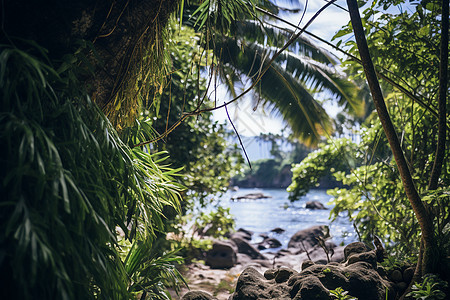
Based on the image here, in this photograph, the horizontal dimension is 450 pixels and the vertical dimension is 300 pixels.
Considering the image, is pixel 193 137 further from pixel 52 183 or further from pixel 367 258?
pixel 52 183

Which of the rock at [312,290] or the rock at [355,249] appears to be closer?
the rock at [312,290]

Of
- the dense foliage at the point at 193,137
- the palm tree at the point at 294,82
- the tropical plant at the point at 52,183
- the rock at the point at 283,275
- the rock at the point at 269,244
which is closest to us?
the tropical plant at the point at 52,183

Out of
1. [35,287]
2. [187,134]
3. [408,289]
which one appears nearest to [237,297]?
[408,289]

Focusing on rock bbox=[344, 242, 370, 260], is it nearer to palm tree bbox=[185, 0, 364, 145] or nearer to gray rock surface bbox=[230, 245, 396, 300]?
gray rock surface bbox=[230, 245, 396, 300]

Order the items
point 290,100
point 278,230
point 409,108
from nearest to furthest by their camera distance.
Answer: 1. point 409,108
2. point 290,100
3. point 278,230

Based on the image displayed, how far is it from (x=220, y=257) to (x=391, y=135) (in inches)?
191

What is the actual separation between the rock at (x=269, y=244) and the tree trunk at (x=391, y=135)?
316 inches

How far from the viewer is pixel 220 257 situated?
671cm

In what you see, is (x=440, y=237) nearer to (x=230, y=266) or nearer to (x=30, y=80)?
(x=30, y=80)

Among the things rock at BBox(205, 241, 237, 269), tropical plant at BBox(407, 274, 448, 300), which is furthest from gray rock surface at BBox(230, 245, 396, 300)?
rock at BBox(205, 241, 237, 269)

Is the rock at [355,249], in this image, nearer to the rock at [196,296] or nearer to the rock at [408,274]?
the rock at [408,274]

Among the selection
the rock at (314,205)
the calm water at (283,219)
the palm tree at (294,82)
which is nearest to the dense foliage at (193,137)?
the palm tree at (294,82)

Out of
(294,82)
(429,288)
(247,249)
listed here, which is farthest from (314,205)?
(429,288)

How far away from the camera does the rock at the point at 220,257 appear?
663 cm
